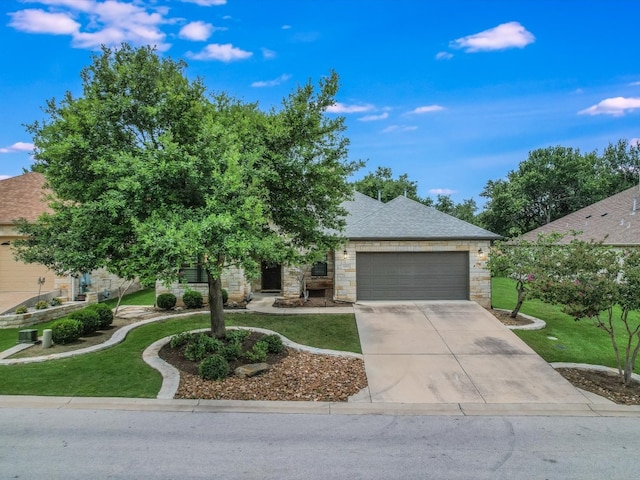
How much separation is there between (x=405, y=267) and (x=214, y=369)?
10.6 metres

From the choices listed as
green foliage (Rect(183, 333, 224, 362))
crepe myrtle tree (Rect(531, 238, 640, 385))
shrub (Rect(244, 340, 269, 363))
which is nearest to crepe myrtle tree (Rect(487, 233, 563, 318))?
crepe myrtle tree (Rect(531, 238, 640, 385))

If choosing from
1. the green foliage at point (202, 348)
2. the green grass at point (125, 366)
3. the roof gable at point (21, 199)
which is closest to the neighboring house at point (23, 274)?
the roof gable at point (21, 199)

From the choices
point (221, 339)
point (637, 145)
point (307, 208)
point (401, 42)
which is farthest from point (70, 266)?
point (637, 145)

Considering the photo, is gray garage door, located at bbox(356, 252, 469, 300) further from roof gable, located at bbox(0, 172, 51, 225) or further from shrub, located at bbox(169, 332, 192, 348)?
roof gable, located at bbox(0, 172, 51, 225)

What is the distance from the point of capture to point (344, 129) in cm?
1069

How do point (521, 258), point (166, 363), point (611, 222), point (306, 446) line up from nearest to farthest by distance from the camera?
point (306, 446), point (166, 363), point (521, 258), point (611, 222)

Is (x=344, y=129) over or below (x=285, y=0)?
below

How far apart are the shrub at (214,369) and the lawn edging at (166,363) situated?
0.56 metres

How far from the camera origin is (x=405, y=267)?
679 inches

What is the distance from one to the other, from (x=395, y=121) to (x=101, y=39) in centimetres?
2045

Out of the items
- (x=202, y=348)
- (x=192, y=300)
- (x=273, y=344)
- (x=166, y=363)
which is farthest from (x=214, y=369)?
(x=192, y=300)

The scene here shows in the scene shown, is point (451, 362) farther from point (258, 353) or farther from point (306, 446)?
point (306, 446)

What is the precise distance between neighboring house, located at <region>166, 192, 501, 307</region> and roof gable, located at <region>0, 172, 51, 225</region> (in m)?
8.08

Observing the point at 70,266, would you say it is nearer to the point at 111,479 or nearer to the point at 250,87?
the point at 111,479
